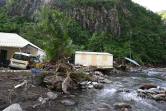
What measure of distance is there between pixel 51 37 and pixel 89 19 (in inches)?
2598

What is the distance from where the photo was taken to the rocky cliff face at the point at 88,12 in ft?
265

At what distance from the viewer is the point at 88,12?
83.6 m

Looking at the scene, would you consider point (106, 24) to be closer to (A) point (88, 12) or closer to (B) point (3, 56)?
(A) point (88, 12)

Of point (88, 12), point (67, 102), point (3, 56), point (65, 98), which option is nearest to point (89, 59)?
point (3, 56)

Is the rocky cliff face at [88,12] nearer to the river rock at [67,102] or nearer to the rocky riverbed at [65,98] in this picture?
the rocky riverbed at [65,98]

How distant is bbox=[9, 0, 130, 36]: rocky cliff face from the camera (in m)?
80.8

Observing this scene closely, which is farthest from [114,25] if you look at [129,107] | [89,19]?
[129,107]

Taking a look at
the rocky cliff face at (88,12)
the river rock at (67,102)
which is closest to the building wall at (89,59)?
the river rock at (67,102)

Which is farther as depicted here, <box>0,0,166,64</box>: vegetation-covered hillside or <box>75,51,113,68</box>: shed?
<box>0,0,166,64</box>: vegetation-covered hillside

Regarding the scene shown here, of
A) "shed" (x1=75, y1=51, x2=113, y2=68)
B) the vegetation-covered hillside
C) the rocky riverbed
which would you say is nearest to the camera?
the rocky riverbed

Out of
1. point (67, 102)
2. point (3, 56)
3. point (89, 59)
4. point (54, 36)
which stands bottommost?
point (67, 102)

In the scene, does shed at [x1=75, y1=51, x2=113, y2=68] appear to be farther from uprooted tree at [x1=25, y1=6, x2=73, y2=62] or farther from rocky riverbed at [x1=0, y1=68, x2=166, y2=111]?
rocky riverbed at [x1=0, y1=68, x2=166, y2=111]

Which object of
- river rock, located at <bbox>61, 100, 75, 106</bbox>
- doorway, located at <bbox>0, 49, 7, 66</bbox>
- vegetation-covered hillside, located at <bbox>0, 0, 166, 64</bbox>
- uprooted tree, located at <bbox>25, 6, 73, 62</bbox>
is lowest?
river rock, located at <bbox>61, 100, 75, 106</bbox>

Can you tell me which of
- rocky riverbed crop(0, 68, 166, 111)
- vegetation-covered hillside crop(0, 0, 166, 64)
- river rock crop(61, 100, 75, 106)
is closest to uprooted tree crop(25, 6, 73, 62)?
rocky riverbed crop(0, 68, 166, 111)
